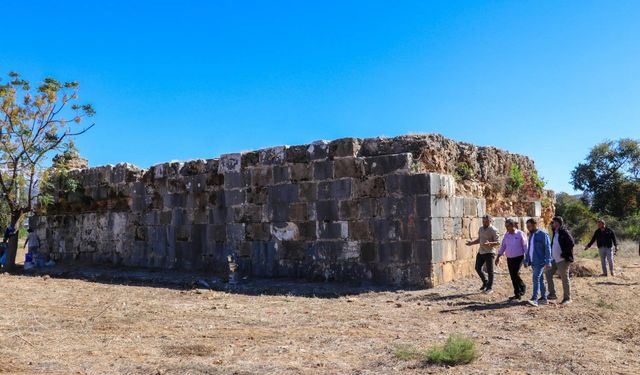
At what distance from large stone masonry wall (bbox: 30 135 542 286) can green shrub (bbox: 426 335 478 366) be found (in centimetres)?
466

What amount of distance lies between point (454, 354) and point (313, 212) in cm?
630

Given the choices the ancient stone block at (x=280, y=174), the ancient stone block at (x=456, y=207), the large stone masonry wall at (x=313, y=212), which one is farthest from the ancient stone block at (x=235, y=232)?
the ancient stone block at (x=456, y=207)

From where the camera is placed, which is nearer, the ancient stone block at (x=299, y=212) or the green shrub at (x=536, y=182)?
the ancient stone block at (x=299, y=212)

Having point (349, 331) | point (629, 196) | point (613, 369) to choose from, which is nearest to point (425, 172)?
point (349, 331)

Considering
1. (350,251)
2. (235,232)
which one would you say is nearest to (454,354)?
(350,251)

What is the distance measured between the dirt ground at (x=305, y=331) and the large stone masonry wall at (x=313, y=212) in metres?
1.06

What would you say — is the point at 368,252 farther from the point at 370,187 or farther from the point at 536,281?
the point at 536,281

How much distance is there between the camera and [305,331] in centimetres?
726

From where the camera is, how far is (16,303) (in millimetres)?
9359

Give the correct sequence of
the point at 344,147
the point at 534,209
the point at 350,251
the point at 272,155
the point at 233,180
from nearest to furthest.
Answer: the point at 350,251 < the point at 344,147 < the point at 272,155 < the point at 233,180 < the point at 534,209

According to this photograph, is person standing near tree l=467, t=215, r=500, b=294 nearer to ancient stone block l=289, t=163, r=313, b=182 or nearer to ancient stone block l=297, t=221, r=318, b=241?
ancient stone block l=297, t=221, r=318, b=241

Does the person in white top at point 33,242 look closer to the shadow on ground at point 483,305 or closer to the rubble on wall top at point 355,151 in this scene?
the rubble on wall top at point 355,151

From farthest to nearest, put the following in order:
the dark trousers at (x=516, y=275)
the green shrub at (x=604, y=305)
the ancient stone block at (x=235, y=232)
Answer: the ancient stone block at (x=235, y=232)
the dark trousers at (x=516, y=275)
the green shrub at (x=604, y=305)

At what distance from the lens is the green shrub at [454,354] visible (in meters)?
5.50
